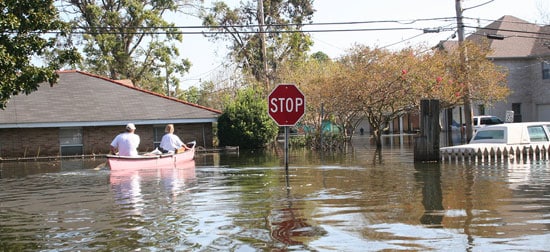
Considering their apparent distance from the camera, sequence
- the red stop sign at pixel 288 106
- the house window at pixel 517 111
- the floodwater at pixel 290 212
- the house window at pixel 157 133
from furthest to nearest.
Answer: the house window at pixel 517 111, the house window at pixel 157 133, the red stop sign at pixel 288 106, the floodwater at pixel 290 212

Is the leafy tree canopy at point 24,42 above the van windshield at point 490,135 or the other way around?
above

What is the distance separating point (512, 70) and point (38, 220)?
5153 centimetres

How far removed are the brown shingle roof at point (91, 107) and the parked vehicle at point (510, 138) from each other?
21.7 m

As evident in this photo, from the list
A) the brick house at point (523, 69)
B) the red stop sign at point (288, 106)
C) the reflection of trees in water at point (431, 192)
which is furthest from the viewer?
the brick house at point (523, 69)

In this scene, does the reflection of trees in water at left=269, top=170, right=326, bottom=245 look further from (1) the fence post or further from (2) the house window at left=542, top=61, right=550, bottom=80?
(2) the house window at left=542, top=61, right=550, bottom=80

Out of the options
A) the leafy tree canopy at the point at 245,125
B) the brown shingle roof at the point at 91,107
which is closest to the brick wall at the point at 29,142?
the brown shingle roof at the point at 91,107

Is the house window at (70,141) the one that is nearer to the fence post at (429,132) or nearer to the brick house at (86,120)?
the brick house at (86,120)

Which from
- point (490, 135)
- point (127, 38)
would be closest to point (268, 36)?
point (127, 38)

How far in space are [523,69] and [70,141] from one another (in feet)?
124

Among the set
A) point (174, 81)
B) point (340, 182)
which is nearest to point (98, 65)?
point (174, 81)

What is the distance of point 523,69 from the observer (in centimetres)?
5669

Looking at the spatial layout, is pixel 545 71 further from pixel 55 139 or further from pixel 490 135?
pixel 55 139

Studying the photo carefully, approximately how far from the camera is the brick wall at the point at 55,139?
40719mm

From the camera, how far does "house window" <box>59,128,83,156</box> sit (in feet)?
136
